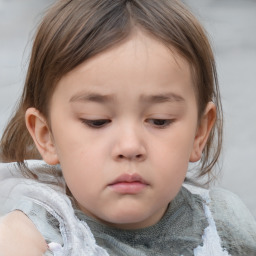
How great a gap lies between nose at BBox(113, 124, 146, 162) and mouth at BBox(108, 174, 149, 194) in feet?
0.11

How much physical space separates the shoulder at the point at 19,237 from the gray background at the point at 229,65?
2.61 ft

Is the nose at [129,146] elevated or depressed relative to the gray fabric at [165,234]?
elevated

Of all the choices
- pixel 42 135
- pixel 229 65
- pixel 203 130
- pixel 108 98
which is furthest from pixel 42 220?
pixel 229 65

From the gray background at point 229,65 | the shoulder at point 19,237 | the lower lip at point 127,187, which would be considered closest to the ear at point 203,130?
the lower lip at point 127,187

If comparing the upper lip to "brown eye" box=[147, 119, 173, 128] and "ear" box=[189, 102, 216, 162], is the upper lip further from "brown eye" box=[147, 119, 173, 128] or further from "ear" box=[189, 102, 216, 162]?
"ear" box=[189, 102, 216, 162]

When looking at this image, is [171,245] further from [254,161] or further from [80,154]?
[254,161]

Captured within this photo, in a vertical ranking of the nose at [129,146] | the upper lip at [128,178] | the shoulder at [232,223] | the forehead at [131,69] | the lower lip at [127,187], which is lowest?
the shoulder at [232,223]

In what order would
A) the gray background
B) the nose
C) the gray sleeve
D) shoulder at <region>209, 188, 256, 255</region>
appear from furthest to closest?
1. the gray background
2. shoulder at <region>209, 188, 256, 255</region>
3. the gray sleeve
4. the nose

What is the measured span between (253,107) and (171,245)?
41.4 inches

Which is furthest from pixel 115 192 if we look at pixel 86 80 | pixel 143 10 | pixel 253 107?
pixel 253 107

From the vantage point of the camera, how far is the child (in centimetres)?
127

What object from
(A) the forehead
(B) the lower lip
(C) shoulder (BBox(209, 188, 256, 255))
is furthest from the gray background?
(B) the lower lip

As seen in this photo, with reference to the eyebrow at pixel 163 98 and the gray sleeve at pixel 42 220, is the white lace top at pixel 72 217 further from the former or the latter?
the eyebrow at pixel 163 98

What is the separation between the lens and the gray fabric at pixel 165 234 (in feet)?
4.66
